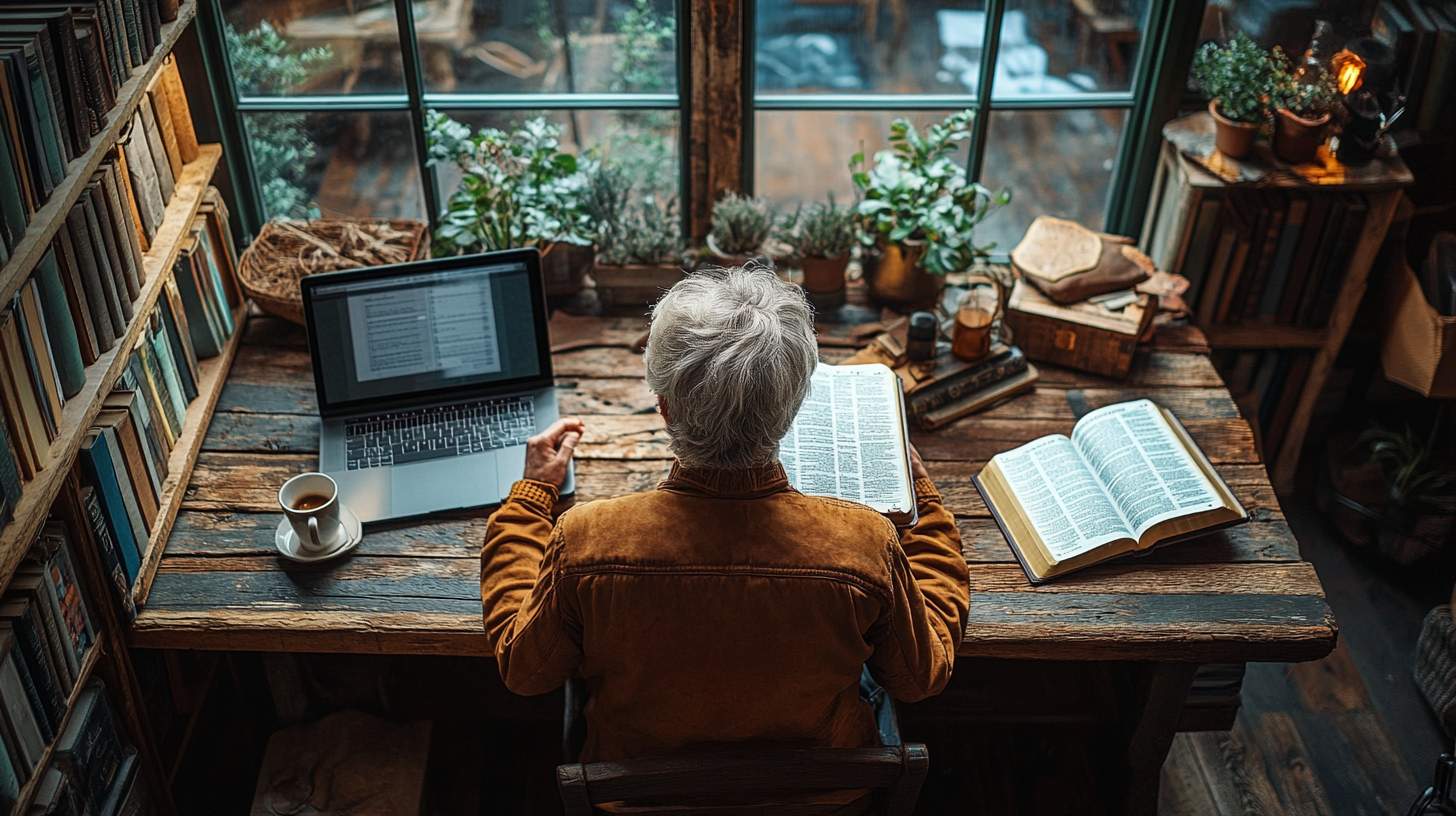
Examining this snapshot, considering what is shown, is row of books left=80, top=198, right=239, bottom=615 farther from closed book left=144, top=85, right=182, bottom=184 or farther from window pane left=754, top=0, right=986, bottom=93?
window pane left=754, top=0, right=986, bottom=93

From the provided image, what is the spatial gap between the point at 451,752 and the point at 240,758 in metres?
0.45

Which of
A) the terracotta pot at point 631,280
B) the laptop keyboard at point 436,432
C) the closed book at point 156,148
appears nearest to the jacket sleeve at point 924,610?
the laptop keyboard at point 436,432

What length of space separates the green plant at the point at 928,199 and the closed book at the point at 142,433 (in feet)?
5.06

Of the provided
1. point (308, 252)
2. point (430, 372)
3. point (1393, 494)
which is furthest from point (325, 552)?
point (1393, 494)

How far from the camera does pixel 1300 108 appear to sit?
106 inches

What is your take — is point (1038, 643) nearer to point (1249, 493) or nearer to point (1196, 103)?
point (1249, 493)

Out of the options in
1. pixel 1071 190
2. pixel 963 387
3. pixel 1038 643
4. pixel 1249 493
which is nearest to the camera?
pixel 1038 643

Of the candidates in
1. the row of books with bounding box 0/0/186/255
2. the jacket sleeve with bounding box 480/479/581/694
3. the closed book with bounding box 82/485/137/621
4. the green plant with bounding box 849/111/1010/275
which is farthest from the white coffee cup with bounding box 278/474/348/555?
the green plant with bounding box 849/111/1010/275

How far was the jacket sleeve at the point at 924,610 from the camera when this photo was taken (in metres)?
1.68

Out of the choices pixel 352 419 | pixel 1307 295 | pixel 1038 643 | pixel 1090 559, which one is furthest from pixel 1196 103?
pixel 352 419

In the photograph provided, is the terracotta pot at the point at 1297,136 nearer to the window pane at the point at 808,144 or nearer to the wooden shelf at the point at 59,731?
the window pane at the point at 808,144

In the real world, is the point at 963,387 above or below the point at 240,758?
above

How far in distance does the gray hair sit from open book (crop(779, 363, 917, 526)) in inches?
21.0

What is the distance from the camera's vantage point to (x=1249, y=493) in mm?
2357
